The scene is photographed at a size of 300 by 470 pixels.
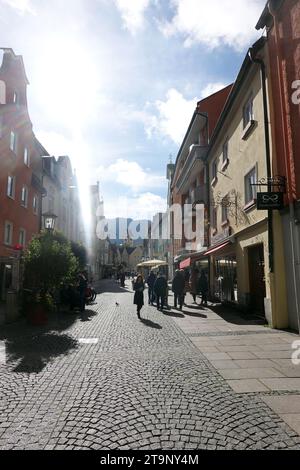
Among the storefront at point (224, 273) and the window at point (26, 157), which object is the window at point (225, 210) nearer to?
the storefront at point (224, 273)

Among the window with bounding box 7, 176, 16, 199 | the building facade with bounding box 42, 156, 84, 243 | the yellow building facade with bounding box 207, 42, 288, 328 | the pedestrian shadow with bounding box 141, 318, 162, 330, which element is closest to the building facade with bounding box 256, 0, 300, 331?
the yellow building facade with bounding box 207, 42, 288, 328

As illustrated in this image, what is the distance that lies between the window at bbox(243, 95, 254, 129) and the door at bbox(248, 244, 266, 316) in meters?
4.90

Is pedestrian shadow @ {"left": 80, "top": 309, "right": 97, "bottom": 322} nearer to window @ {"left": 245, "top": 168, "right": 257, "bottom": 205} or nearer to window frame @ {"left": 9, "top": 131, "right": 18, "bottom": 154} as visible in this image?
window @ {"left": 245, "top": 168, "right": 257, "bottom": 205}

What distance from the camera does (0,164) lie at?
849 inches

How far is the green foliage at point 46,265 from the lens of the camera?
14.2 m

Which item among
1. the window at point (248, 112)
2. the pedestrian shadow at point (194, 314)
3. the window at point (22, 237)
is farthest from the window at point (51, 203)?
the window at point (248, 112)

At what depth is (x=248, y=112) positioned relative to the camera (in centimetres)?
1496

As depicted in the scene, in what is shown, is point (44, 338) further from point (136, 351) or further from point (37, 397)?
point (37, 397)

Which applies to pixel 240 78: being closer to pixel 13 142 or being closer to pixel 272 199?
pixel 272 199

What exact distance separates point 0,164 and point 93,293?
901cm

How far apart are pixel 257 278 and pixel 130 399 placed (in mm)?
10315

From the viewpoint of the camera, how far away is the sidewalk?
5.35 metres

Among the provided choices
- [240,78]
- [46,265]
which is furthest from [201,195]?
[46,265]
